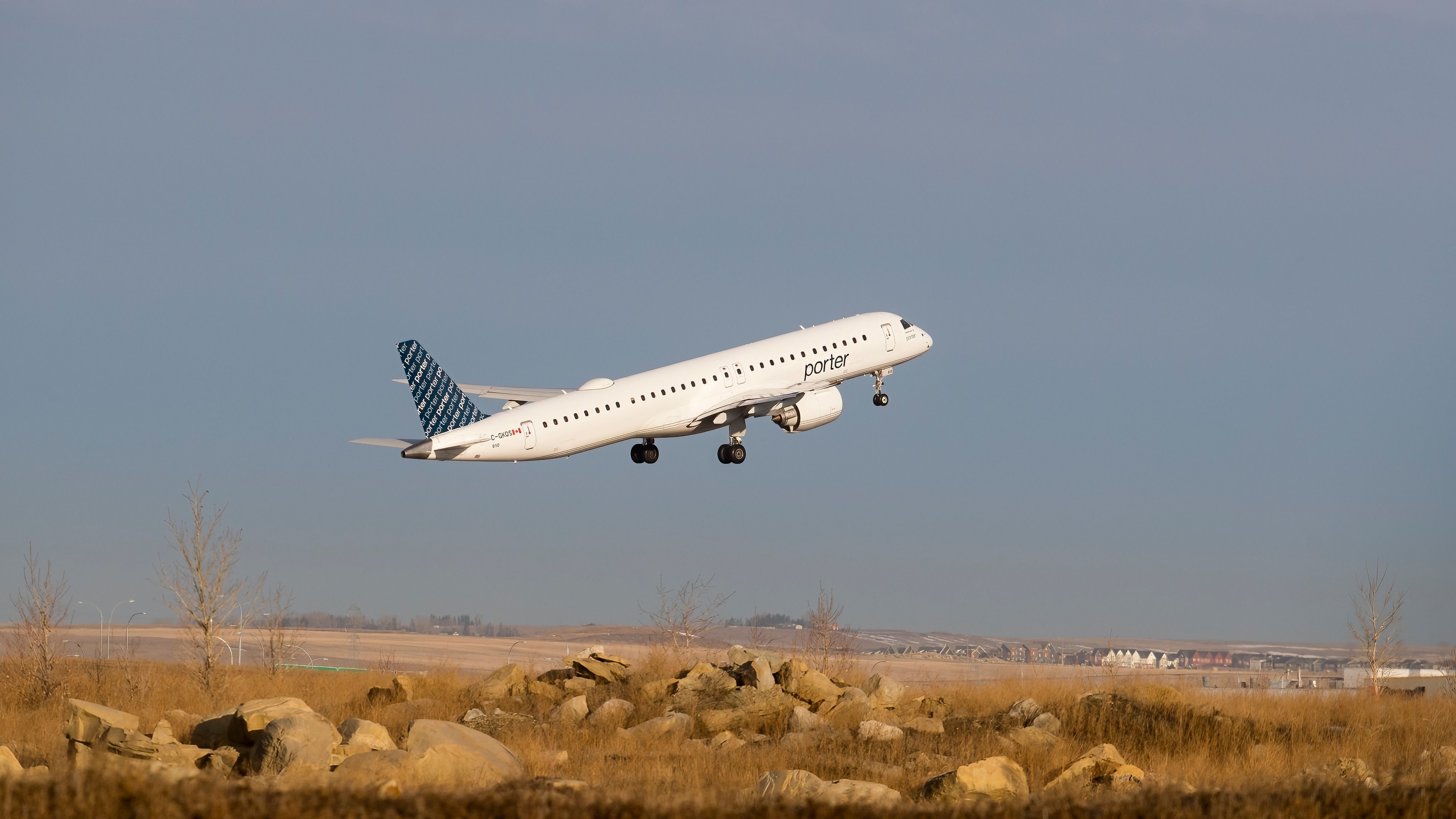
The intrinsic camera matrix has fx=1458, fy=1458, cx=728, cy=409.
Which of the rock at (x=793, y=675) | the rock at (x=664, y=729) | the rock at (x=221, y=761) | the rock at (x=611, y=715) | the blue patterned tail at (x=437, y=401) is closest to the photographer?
the rock at (x=221, y=761)

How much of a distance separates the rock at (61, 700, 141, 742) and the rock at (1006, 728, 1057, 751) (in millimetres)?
16211

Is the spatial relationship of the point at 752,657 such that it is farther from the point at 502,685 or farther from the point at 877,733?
the point at 877,733

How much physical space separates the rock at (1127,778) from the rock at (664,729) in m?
8.95

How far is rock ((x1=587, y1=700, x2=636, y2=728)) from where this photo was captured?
31.0 m

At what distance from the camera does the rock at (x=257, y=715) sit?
81.6 feet

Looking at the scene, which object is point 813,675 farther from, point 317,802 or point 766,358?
point 766,358

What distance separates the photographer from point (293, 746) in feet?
73.4

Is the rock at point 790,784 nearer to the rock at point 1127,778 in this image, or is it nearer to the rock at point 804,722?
the rock at point 1127,778

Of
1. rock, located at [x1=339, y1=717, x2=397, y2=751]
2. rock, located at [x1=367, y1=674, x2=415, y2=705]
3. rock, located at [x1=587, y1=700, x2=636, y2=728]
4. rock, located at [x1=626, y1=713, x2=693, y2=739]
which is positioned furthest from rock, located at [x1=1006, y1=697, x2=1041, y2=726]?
rock, located at [x1=367, y1=674, x2=415, y2=705]

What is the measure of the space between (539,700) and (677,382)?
20585mm

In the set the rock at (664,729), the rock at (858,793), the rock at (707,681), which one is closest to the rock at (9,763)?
the rock at (664,729)

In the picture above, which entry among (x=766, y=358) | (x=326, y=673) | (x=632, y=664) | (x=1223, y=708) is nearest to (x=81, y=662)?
(x=326, y=673)

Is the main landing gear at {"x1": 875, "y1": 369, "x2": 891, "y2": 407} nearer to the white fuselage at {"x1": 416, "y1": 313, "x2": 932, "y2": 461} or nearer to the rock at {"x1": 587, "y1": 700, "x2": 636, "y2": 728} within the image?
the white fuselage at {"x1": 416, "y1": 313, "x2": 932, "y2": 461}

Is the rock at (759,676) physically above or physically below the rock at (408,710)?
above
